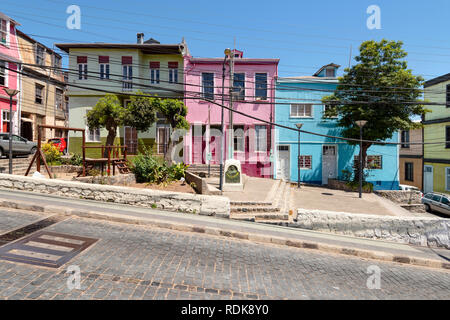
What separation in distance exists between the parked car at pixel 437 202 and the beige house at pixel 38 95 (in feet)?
98.5

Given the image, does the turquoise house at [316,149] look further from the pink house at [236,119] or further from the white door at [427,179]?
the white door at [427,179]

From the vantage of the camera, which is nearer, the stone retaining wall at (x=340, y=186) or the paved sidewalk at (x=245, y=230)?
the paved sidewalk at (x=245, y=230)

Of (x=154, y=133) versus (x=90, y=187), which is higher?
(x=154, y=133)

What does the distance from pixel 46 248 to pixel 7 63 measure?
21.7 m

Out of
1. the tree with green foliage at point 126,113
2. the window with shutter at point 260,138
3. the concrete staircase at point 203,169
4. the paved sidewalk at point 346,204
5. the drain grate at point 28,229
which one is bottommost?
the paved sidewalk at point 346,204

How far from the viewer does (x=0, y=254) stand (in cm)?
458

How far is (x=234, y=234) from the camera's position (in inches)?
269

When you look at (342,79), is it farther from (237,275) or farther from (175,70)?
(237,275)

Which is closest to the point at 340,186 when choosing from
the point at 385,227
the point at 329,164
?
the point at 329,164

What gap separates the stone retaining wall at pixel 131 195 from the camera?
846cm

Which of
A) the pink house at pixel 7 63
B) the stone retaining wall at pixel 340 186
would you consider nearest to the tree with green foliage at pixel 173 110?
the stone retaining wall at pixel 340 186
